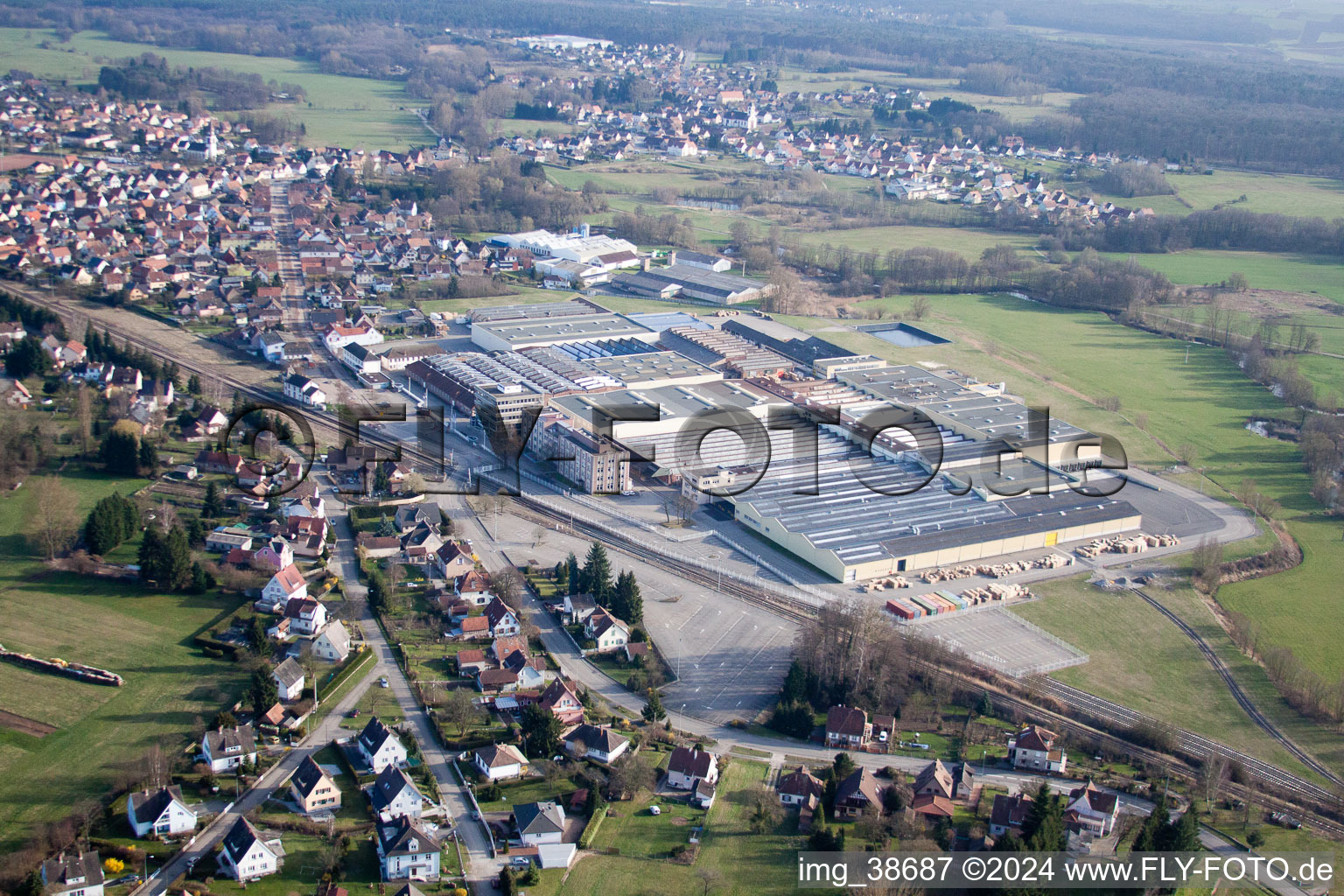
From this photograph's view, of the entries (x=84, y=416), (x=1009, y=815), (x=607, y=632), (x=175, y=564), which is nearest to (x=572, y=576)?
(x=607, y=632)

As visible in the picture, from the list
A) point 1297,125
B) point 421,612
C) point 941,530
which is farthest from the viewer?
point 1297,125

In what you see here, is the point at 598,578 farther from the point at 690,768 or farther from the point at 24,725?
the point at 24,725

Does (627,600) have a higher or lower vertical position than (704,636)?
higher

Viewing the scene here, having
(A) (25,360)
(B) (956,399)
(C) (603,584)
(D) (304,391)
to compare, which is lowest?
(C) (603,584)

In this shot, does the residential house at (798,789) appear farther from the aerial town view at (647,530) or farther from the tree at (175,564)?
the tree at (175,564)

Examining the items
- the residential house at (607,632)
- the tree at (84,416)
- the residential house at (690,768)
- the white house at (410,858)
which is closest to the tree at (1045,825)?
the residential house at (690,768)

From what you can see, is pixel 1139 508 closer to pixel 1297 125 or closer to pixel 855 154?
pixel 855 154

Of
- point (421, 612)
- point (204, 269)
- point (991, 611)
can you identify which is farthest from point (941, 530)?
point (204, 269)
